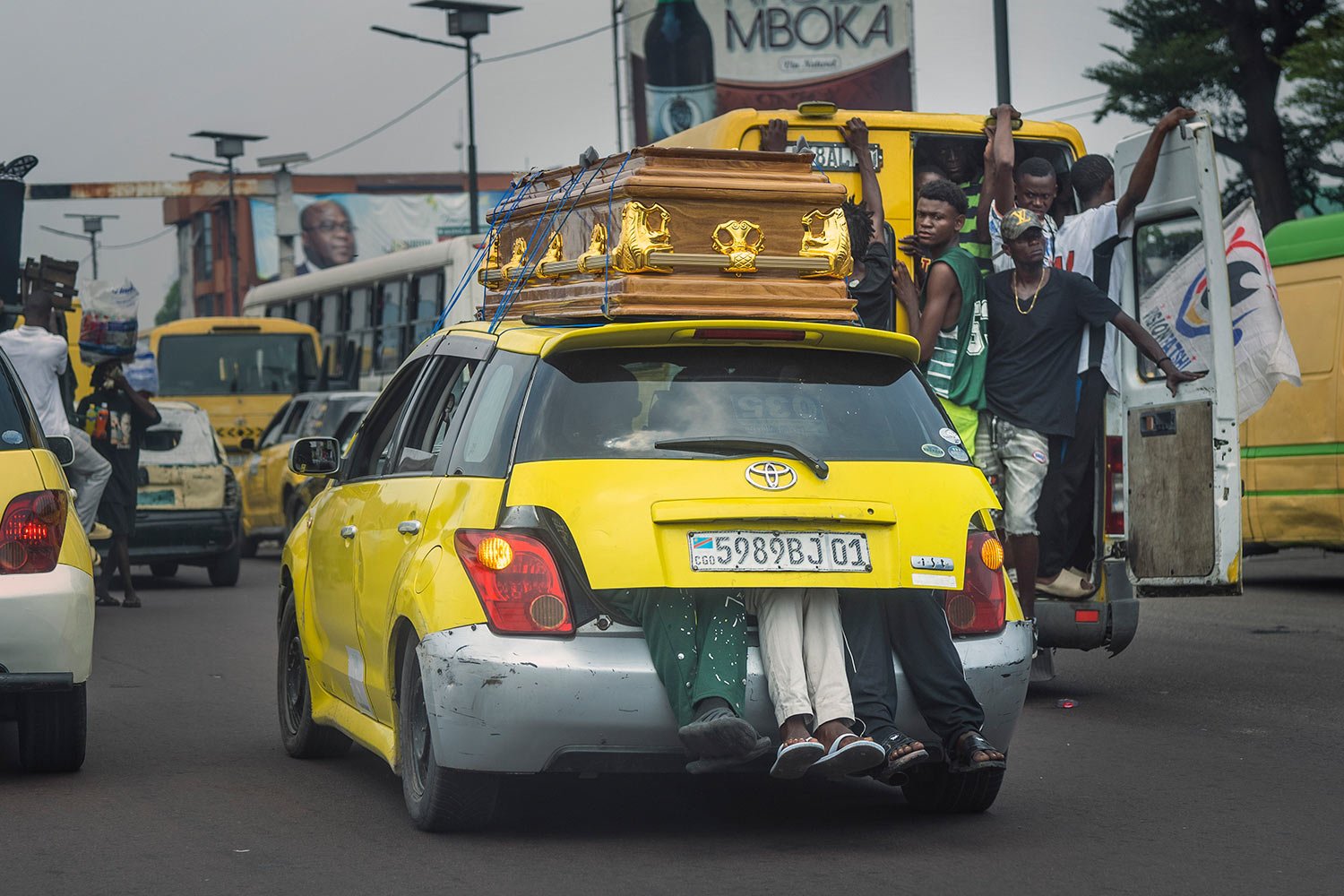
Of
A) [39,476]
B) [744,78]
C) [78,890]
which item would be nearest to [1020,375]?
[39,476]

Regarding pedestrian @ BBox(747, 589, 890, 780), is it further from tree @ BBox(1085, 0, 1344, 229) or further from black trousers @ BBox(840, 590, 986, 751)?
tree @ BBox(1085, 0, 1344, 229)

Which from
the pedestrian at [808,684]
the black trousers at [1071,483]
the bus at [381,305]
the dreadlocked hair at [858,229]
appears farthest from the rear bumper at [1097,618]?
the bus at [381,305]

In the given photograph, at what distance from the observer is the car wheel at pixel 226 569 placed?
17516 mm

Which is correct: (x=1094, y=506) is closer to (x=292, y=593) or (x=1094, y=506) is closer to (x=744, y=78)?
(x=292, y=593)

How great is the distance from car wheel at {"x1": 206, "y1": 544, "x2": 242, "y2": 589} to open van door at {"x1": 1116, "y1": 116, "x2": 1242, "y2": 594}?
983 cm

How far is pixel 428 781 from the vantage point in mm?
6051

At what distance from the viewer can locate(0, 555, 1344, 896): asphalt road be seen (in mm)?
5574

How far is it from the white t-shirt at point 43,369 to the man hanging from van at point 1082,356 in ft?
18.9

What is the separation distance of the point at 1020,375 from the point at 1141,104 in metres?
19.7

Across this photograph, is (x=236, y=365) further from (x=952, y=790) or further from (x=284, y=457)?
(x=952, y=790)

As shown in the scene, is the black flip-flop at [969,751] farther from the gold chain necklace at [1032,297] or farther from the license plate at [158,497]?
the license plate at [158,497]

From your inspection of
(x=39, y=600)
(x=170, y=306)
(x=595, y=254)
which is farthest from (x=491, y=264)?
(x=170, y=306)

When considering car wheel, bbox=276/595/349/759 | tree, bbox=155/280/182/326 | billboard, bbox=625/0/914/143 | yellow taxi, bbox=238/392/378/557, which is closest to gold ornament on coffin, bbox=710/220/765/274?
car wheel, bbox=276/595/349/759

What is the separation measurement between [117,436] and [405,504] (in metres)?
8.97
